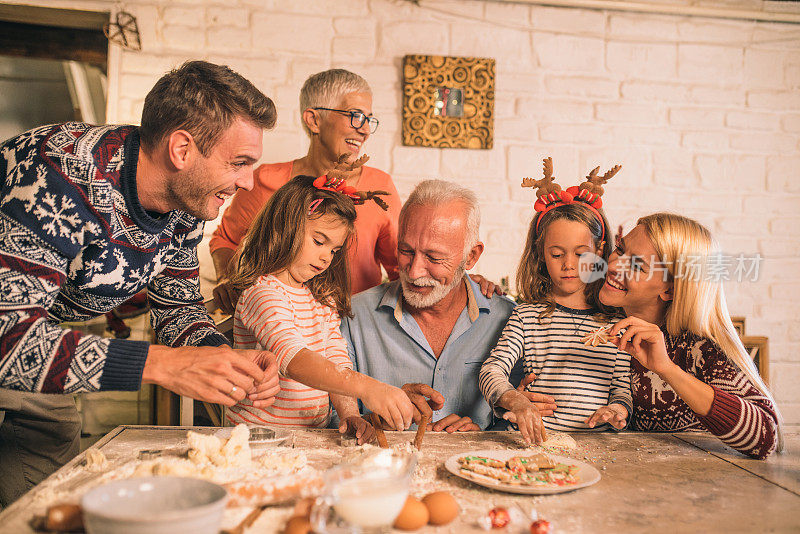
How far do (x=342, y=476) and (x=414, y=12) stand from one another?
2.83 meters

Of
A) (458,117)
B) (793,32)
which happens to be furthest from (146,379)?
(793,32)

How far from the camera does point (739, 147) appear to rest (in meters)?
3.60

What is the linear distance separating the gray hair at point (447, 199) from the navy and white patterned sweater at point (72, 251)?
2.53ft

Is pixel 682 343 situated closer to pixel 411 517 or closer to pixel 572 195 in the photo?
pixel 572 195

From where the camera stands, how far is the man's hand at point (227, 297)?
7.30 ft

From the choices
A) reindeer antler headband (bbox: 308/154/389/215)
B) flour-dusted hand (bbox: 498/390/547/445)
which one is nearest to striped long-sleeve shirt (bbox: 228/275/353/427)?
reindeer antler headband (bbox: 308/154/389/215)

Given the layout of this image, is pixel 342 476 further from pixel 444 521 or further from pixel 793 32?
pixel 793 32

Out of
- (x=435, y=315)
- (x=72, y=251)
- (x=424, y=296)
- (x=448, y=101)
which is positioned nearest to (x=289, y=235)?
(x=424, y=296)

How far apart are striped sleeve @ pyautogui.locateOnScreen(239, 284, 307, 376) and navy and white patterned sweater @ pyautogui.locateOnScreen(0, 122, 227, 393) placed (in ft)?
0.42

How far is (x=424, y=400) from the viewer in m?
1.87

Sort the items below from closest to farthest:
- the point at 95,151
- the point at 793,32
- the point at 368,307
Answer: the point at 95,151 → the point at 368,307 → the point at 793,32

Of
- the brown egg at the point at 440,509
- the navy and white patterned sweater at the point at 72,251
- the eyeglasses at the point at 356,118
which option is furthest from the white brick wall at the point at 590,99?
the brown egg at the point at 440,509

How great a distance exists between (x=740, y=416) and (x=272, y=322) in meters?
1.26

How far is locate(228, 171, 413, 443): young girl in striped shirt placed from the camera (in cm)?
199
